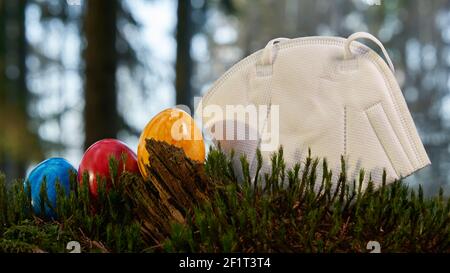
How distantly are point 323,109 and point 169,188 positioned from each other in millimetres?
382

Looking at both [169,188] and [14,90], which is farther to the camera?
[14,90]

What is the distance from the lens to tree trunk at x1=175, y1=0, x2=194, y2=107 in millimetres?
3615

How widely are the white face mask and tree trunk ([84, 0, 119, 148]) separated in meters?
1.52

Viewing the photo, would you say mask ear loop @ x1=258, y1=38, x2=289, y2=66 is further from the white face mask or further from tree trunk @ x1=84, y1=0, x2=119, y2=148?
tree trunk @ x1=84, y1=0, x2=119, y2=148

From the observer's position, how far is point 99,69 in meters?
2.80

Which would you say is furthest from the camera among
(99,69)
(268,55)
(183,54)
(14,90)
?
(14,90)

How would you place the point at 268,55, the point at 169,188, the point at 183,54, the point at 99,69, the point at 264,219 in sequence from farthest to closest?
1. the point at 183,54
2. the point at 99,69
3. the point at 268,55
4. the point at 169,188
5. the point at 264,219

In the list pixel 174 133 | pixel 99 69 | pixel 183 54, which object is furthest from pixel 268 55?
pixel 183 54

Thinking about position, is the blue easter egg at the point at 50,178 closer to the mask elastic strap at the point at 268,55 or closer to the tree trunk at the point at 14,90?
the mask elastic strap at the point at 268,55

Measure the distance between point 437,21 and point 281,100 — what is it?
4.17 metres

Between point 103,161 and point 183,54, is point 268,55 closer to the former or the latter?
point 103,161

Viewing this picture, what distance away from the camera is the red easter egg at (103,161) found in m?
1.34

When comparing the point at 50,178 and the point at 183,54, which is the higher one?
the point at 183,54

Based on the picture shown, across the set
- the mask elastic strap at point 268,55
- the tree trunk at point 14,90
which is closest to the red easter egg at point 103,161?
the mask elastic strap at point 268,55
